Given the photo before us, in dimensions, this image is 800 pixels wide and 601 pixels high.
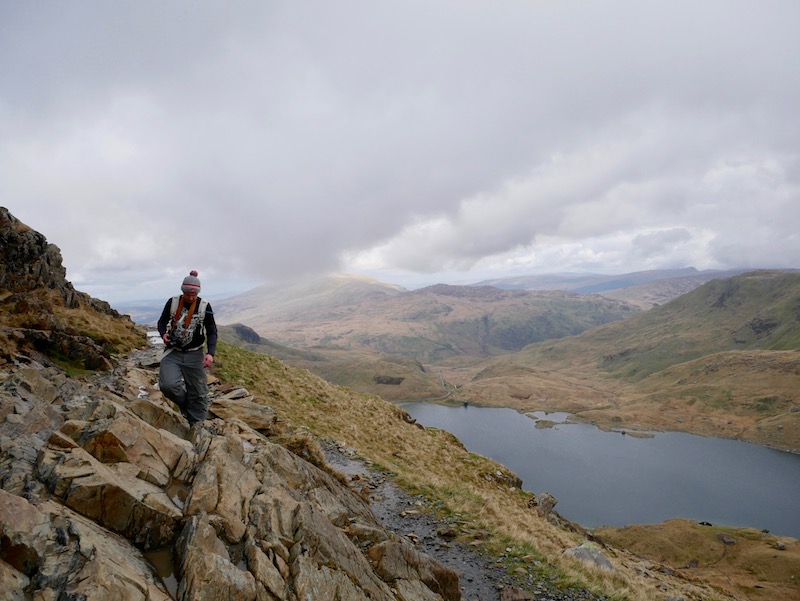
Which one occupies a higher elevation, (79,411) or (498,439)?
(79,411)

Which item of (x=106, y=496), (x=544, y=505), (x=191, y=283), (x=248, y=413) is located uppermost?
(x=191, y=283)

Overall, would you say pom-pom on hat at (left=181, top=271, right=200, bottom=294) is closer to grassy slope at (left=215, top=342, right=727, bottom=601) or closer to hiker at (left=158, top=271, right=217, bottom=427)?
hiker at (left=158, top=271, right=217, bottom=427)

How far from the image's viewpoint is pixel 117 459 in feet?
25.9

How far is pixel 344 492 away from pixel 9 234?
31814 millimetres

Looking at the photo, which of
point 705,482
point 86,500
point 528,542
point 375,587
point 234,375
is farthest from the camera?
point 705,482

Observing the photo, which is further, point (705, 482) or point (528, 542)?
point (705, 482)

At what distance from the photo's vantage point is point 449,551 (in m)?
13.4

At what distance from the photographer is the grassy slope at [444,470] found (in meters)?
14.6

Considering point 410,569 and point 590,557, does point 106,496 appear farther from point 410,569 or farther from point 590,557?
point 590,557

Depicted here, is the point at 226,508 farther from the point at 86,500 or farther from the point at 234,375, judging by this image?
the point at 234,375

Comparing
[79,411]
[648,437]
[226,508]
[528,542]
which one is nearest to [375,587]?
[226,508]

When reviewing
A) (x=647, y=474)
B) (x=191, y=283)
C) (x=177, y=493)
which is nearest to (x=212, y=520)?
(x=177, y=493)

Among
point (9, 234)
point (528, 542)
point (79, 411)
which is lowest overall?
point (528, 542)

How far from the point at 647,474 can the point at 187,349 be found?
160m
